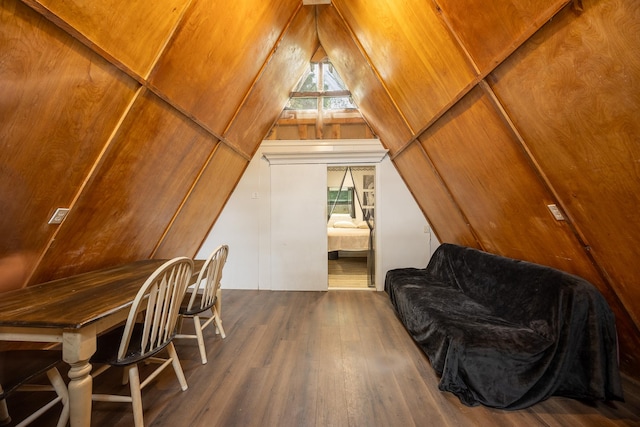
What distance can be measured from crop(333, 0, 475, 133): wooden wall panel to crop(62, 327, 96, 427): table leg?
8.14ft

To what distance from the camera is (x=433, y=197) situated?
121 inches

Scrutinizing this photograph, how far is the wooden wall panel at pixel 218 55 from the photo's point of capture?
162cm

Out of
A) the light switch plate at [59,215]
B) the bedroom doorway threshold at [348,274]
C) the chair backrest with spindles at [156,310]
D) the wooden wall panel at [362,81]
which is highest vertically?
the wooden wall panel at [362,81]

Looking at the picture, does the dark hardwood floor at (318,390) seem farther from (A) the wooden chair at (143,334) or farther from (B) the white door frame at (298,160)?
(B) the white door frame at (298,160)

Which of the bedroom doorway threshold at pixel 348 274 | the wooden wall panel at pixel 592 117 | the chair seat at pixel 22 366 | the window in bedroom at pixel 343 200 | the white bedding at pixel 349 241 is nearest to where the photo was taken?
the wooden wall panel at pixel 592 117

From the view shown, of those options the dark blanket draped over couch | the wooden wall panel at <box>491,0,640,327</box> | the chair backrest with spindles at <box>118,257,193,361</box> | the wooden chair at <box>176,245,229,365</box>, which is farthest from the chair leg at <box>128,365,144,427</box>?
the wooden wall panel at <box>491,0,640,327</box>

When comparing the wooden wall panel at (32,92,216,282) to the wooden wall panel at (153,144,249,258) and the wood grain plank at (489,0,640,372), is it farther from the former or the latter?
the wood grain plank at (489,0,640,372)

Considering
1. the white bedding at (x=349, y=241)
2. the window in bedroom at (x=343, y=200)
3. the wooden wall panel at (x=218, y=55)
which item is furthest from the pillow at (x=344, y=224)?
the wooden wall panel at (x=218, y=55)

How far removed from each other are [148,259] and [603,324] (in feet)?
12.2

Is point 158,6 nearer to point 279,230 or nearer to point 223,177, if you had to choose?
point 223,177

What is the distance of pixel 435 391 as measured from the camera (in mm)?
1661

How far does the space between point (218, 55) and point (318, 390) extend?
2.55 m

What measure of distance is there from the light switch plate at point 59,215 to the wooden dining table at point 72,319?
422 millimetres

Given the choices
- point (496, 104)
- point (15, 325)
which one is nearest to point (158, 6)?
point (15, 325)
